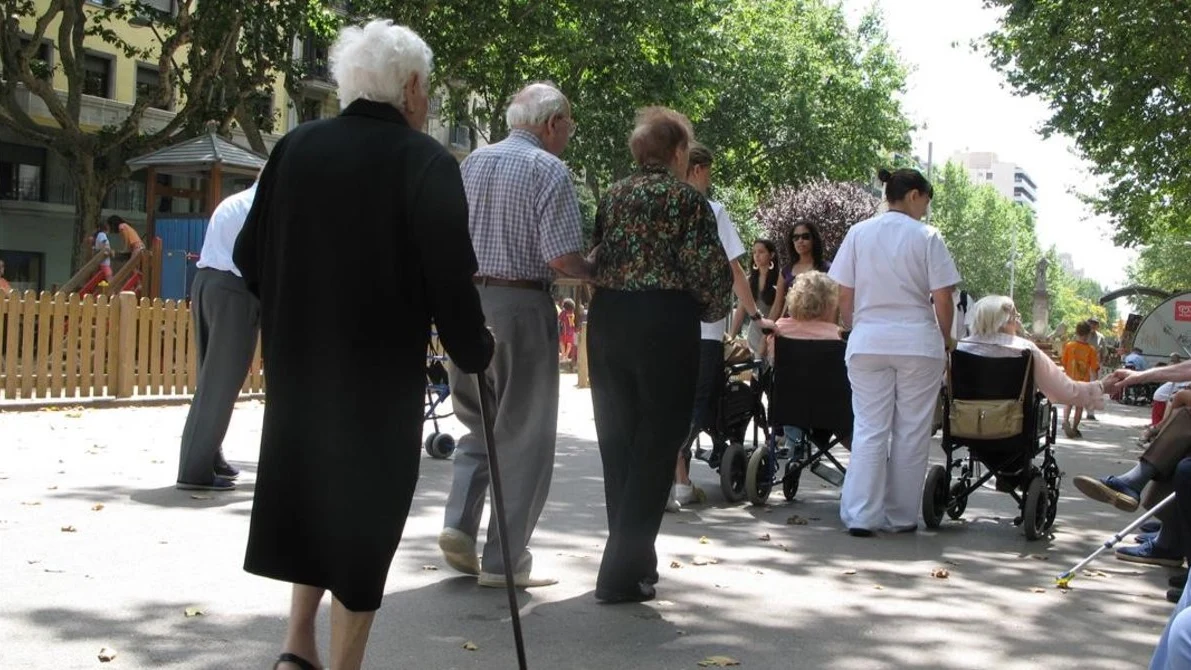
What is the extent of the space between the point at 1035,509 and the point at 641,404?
3345 mm

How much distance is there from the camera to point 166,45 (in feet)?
92.5

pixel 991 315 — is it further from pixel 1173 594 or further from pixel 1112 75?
pixel 1112 75

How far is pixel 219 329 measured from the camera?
866 cm

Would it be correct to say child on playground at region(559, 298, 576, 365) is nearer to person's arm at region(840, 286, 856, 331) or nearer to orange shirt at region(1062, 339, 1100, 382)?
orange shirt at region(1062, 339, 1100, 382)

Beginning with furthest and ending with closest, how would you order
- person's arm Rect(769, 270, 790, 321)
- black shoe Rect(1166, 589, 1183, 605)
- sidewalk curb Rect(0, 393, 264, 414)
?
sidewalk curb Rect(0, 393, 264, 414)
person's arm Rect(769, 270, 790, 321)
black shoe Rect(1166, 589, 1183, 605)

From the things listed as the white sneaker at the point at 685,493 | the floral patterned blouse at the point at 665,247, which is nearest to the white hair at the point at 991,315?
the white sneaker at the point at 685,493

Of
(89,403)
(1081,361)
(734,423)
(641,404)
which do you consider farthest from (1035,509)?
(1081,361)

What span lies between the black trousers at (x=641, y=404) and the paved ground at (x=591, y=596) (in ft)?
0.84

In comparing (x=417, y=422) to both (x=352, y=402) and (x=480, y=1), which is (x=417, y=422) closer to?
(x=352, y=402)

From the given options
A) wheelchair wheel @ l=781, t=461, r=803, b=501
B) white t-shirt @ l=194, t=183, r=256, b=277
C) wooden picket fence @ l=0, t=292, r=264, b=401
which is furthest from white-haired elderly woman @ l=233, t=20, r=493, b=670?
wooden picket fence @ l=0, t=292, r=264, b=401

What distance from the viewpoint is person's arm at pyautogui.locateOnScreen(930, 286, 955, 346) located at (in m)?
8.32

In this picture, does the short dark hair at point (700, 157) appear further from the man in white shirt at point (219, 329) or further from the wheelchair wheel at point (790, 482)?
the man in white shirt at point (219, 329)

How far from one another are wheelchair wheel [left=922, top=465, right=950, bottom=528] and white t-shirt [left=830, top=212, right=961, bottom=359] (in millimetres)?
783

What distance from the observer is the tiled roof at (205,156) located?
25000 millimetres
